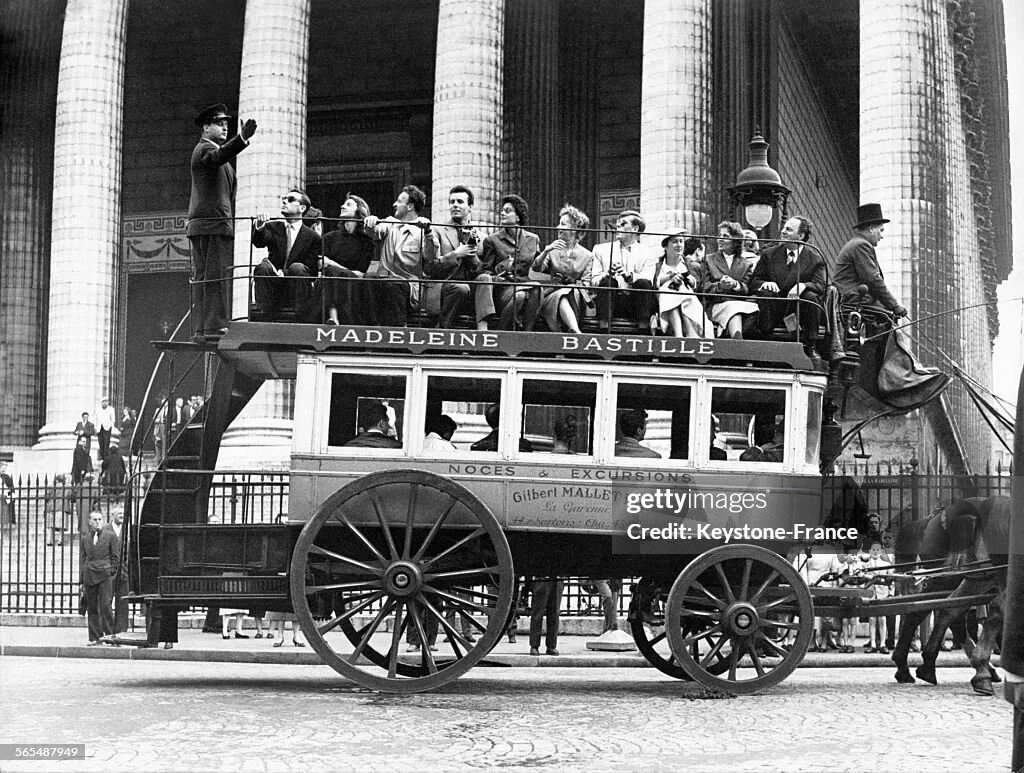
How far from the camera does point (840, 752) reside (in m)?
9.09

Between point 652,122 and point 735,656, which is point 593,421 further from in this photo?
point 652,122

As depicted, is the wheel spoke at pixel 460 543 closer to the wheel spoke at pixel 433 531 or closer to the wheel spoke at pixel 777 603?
the wheel spoke at pixel 433 531

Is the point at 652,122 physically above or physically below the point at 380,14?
below

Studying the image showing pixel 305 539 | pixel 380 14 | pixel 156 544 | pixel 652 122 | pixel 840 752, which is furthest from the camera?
pixel 380 14

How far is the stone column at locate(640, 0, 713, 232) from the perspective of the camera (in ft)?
90.6

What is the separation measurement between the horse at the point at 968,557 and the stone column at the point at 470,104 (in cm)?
1577

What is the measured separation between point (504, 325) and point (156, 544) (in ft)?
11.0

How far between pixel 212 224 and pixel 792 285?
4906 millimetres

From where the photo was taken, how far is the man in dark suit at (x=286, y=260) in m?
13.0

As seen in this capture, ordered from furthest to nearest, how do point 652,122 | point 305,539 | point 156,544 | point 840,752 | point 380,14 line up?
point 380,14
point 652,122
point 156,544
point 305,539
point 840,752

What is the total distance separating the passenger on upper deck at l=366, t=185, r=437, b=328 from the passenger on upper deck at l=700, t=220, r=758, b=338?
93.7 inches

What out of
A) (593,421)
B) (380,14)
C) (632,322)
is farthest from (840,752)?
(380,14)

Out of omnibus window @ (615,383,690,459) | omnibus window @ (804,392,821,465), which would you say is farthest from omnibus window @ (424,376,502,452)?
omnibus window @ (804,392,821,465)

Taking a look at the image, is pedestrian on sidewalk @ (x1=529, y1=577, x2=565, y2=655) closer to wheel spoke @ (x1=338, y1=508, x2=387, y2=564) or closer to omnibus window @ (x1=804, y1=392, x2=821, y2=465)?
omnibus window @ (x1=804, y1=392, x2=821, y2=465)
